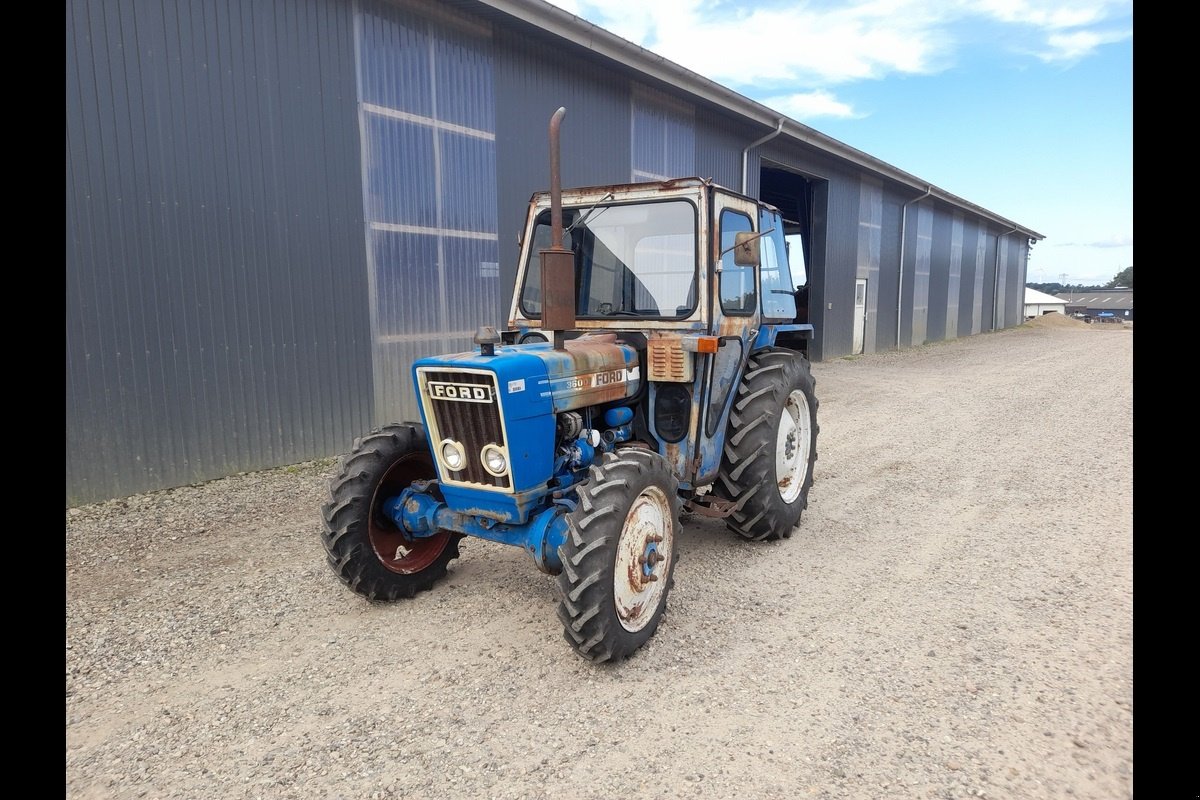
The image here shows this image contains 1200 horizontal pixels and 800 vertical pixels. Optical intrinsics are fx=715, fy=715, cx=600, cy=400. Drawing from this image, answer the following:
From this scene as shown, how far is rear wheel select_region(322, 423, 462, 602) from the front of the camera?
3.35 m

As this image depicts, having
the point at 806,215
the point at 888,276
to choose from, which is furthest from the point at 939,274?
the point at 806,215

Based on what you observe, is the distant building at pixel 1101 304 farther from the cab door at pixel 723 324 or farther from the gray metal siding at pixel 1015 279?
the cab door at pixel 723 324

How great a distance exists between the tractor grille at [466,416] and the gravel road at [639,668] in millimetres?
747

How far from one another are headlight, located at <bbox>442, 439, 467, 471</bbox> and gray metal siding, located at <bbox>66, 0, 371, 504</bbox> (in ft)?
11.7

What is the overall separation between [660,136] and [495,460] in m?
9.07

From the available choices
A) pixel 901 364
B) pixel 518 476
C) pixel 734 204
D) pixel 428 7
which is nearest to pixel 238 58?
pixel 428 7

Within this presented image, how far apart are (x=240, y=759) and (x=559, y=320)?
194 centimetres

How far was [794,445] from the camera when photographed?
4785 millimetres

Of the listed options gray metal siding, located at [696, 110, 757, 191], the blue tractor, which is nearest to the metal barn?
gray metal siding, located at [696, 110, 757, 191]

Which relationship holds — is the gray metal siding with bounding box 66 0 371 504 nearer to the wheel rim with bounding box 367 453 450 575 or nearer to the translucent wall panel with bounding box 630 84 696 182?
the wheel rim with bounding box 367 453 450 575

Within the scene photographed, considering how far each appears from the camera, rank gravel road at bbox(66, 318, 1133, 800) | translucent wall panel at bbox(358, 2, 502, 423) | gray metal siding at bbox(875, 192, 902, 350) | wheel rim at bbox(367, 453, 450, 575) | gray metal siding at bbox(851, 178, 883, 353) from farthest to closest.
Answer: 1. gray metal siding at bbox(875, 192, 902, 350)
2. gray metal siding at bbox(851, 178, 883, 353)
3. translucent wall panel at bbox(358, 2, 502, 423)
4. wheel rim at bbox(367, 453, 450, 575)
5. gravel road at bbox(66, 318, 1133, 800)

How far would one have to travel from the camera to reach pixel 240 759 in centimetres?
241

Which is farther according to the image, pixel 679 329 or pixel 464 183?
pixel 464 183

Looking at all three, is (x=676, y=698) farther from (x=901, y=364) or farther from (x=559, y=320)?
(x=901, y=364)
